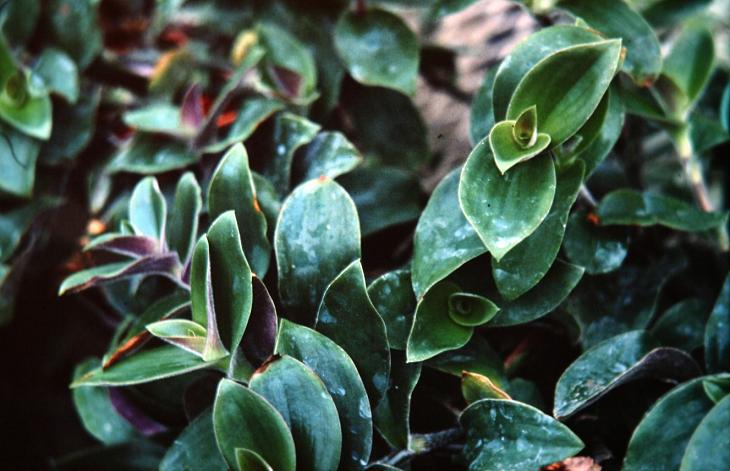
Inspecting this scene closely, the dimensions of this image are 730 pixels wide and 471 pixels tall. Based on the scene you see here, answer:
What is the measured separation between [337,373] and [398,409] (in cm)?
9

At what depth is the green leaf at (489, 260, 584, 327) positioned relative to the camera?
2.29 ft

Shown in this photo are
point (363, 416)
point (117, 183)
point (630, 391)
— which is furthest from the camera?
point (117, 183)

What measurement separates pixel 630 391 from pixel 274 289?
16.0 inches

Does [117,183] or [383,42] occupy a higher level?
[383,42]

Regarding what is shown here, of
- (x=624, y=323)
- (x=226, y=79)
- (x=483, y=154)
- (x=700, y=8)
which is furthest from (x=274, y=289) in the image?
(x=700, y=8)

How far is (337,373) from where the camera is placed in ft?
2.09

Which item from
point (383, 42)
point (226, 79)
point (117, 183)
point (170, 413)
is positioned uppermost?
point (383, 42)

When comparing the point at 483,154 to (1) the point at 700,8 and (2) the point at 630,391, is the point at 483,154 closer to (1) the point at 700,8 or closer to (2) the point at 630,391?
(2) the point at 630,391

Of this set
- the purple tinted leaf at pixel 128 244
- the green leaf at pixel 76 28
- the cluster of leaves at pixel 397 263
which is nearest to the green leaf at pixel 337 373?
the cluster of leaves at pixel 397 263

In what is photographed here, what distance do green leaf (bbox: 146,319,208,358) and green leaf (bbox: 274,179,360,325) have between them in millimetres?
95

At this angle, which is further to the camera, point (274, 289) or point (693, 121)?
point (693, 121)

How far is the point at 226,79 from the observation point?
1176 millimetres

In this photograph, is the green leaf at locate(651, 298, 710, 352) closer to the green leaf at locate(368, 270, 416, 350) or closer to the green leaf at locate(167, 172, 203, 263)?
the green leaf at locate(368, 270, 416, 350)

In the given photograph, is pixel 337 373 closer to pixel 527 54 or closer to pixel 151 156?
pixel 527 54
